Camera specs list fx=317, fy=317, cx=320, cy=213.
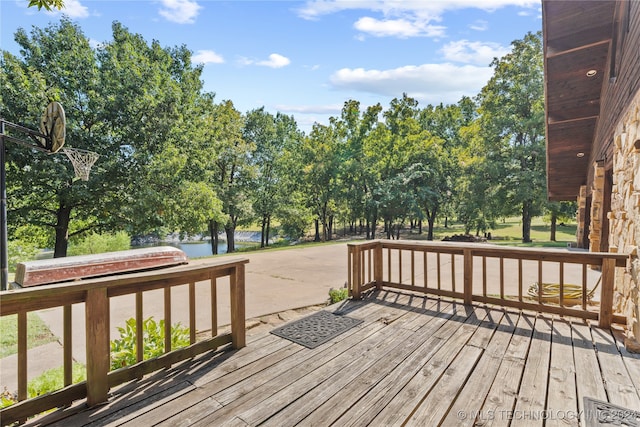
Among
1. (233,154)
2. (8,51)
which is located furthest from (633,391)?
(233,154)

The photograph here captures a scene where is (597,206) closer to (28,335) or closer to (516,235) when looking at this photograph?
(28,335)

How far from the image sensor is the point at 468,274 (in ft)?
13.1

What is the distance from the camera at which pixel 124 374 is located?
221cm

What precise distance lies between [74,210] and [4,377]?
1105cm

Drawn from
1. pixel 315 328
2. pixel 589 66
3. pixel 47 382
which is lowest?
pixel 47 382

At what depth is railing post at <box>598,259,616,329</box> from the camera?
10.1 feet

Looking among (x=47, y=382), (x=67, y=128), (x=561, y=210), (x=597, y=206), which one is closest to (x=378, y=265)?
(x=47, y=382)

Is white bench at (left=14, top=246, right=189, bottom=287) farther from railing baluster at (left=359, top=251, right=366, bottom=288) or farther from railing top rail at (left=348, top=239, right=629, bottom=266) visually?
railing top rail at (left=348, top=239, right=629, bottom=266)

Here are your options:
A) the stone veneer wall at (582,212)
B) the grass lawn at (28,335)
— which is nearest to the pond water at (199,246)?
the stone veneer wall at (582,212)

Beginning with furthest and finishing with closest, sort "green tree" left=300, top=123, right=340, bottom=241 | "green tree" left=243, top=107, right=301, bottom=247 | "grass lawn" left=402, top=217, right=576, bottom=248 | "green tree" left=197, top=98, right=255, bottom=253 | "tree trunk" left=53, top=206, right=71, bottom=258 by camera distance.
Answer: "green tree" left=243, top=107, right=301, bottom=247 < "green tree" left=300, top=123, right=340, bottom=241 < "green tree" left=197, top=98, right=255, bottom=253 < "grass lawn" left=402, top=217, right=576, bottom=248 < "tree trunk" left=53, top=206, right=71, bottom=258

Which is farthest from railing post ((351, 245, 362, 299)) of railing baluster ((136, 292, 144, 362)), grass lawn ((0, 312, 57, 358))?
grass lawn ((0, 312, 57, 358))

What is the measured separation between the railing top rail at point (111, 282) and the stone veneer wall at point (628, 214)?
11.3ft

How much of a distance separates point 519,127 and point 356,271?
16.9m

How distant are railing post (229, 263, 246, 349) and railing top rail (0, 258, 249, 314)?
8cm
